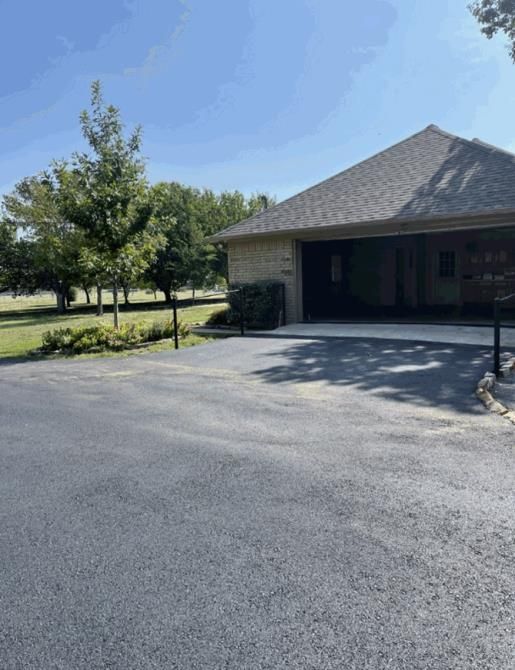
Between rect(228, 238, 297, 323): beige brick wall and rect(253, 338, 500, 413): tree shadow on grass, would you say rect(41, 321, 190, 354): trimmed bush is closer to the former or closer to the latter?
rect(253, 338, 500, 413): tree shadow on grass

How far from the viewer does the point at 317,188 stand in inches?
626

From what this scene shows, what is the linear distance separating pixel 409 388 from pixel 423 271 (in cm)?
1080

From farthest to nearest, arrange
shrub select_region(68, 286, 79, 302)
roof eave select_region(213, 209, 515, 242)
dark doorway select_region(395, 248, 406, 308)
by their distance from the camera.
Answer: shrub select_region(68, 286, 79, 302), dark doorway select_region(395, 248, 406, 308), roof eave select_region(213, 209, 515, 242)

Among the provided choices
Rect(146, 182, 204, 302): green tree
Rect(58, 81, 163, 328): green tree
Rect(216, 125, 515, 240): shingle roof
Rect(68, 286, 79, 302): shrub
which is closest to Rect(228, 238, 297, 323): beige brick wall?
Rect(216, 125, 515, 240): shingle roof

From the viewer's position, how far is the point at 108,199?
11.3 metres

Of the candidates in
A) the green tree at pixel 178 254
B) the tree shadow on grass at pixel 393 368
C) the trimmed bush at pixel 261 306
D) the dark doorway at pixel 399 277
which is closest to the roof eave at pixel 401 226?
the trimmed bush at pixel 261 306

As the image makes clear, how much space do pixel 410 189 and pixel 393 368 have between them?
7.24 meters

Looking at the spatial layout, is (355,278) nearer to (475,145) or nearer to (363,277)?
(363,277)

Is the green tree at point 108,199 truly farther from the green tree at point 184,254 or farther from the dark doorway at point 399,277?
the green tree at point 184,254

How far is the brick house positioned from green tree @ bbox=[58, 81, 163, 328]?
360cm

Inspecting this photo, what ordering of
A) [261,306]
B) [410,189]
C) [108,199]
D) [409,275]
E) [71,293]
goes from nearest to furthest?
1. [108,199]
2. [410,189]
3. [261,306]
4. [409,275]
5. [71,293]

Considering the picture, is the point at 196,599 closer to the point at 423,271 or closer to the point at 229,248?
the point at 229,248

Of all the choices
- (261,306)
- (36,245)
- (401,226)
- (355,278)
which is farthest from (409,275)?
(36,245)

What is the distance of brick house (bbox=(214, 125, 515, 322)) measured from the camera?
11945mm
